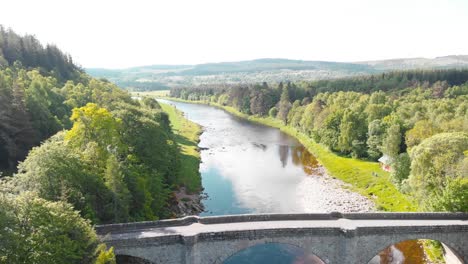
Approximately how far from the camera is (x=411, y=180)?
4406 centimetres

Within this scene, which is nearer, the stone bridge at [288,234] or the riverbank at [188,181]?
the stone bridge at [288,234]

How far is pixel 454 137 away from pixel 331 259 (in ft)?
69.7

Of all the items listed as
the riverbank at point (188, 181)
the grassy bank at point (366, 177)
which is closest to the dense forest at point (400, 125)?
the grassy bank at point (366, 177)

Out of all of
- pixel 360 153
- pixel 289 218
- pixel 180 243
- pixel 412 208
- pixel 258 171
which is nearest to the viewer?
pixel 180 243

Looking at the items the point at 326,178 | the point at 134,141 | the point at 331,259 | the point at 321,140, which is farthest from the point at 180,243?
the point at 321,140

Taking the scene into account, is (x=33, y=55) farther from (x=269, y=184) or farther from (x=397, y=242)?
(x=397, y=242)

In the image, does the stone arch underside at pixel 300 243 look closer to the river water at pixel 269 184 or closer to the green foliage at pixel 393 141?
the river water at pixel 269 184

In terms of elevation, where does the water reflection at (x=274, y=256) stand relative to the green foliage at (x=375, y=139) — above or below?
below

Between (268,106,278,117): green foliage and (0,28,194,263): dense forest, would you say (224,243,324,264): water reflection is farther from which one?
(268,106,278,117): green foliage

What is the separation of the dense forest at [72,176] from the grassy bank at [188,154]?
6.86 ft

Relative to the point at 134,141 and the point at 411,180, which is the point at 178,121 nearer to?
the point at 134,141

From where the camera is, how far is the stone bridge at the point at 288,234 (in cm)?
2884

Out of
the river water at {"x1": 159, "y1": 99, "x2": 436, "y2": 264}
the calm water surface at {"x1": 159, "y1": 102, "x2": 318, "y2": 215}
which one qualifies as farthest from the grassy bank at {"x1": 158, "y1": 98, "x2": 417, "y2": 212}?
the calm water surface at {"x1": 159, "y1": 102, "x2": 318, "y2": 215}

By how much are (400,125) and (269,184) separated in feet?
82.9
